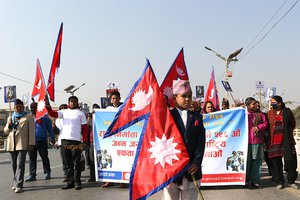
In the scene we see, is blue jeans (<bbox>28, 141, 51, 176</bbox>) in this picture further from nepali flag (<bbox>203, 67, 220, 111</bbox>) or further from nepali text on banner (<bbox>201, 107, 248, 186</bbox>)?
nepali flag (<bbox>203, 67, 220, 111</bbox>)

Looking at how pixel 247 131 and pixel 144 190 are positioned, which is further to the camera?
pixel 247 131

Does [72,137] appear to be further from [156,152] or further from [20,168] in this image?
[156,152]

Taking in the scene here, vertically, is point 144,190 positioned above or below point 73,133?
below

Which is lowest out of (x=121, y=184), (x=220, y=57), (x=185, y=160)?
(x=121, y=184)

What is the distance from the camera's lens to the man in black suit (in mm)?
3791

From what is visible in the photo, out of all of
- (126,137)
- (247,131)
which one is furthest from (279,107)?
(126,137)

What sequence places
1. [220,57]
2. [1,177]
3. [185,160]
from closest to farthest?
[185,160], [1,177], [220,57]

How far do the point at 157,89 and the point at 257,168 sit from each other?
4.35 metres

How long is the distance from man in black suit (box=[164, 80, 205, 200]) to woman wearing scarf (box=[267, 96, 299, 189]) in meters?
4.13

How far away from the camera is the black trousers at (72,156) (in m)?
7.75

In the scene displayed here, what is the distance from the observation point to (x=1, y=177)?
10281mm

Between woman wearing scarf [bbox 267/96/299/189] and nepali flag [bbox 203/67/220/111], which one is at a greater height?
nepali flag [bbox 203/67/220/111]

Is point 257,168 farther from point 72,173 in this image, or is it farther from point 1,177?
point 1,177

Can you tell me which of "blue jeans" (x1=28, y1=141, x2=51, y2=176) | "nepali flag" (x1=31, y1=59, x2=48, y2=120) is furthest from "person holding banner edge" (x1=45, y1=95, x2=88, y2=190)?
"blue jeans" (x1=28, y1=141, x2=51, y2=176)
